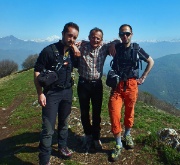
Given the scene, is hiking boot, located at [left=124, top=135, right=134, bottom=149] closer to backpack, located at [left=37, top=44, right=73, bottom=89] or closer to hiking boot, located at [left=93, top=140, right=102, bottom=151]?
hiking boot, located at [left=93, top=140, right=102, bottom=151]

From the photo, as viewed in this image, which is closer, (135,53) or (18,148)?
(135,53)

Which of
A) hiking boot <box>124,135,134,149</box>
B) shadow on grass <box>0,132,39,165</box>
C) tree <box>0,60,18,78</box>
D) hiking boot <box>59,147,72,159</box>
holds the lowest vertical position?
tree <box>0,60,18,78</box>

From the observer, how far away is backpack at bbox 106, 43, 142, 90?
8.10m

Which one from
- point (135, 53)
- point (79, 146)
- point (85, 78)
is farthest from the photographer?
point (79, 146)

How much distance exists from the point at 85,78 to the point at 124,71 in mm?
1200

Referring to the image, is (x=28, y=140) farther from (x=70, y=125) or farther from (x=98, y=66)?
(x=98, y=66)

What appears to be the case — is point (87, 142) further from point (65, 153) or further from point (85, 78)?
point (85, 78)

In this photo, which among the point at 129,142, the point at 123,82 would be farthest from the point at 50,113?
the point at 129,142

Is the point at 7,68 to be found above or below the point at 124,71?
below

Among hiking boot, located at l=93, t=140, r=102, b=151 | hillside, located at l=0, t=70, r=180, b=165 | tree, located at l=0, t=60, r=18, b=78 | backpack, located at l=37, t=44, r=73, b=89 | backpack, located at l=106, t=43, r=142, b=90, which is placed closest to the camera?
backpack, located at l=37, t=44, r=73, b=89

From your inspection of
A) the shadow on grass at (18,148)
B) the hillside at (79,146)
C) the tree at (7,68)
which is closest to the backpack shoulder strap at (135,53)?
the hillside at (79,146)

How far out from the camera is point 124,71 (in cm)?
820

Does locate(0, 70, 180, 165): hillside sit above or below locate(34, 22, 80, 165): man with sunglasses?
below

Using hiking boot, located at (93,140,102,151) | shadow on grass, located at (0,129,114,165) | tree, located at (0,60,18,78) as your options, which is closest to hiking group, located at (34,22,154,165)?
hiking boot, located at (93,140,102,151)
